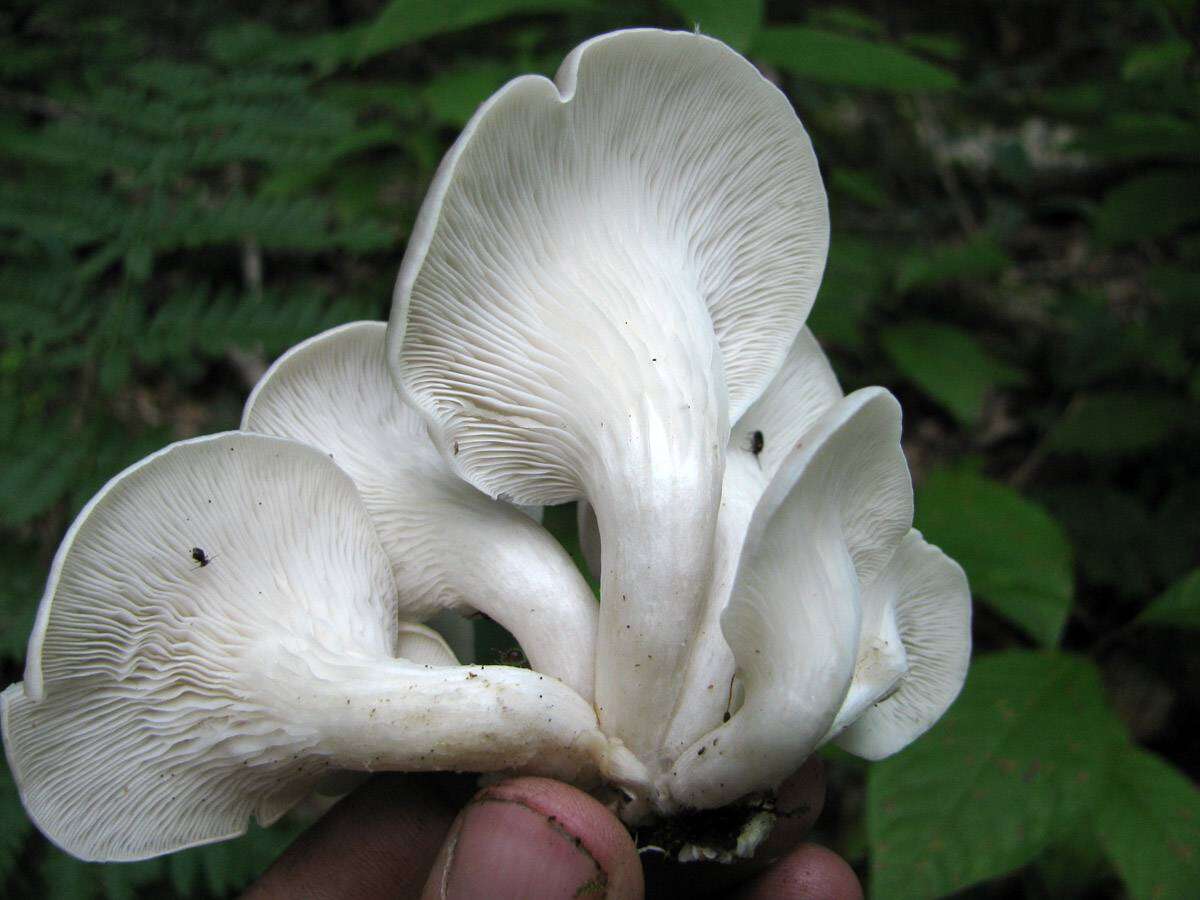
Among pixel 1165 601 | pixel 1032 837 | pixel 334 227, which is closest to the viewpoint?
pixel 1032 837

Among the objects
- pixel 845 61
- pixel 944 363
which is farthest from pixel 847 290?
pixel 845 61

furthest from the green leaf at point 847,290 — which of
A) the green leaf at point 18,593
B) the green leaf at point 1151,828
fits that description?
the green leaf at point 18,593

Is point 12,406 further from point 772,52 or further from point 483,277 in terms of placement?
point 772,52

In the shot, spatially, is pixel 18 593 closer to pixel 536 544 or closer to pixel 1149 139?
pixel 536 544

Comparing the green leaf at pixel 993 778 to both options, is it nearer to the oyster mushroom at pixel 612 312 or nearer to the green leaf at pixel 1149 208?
the oyster mushroom at pixel 612 312

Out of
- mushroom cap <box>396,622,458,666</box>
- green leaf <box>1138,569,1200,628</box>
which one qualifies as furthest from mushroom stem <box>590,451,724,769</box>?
green leaf <box>1138,569,1200,628</box>

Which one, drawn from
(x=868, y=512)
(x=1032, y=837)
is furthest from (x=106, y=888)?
(x=1032, y=837)
